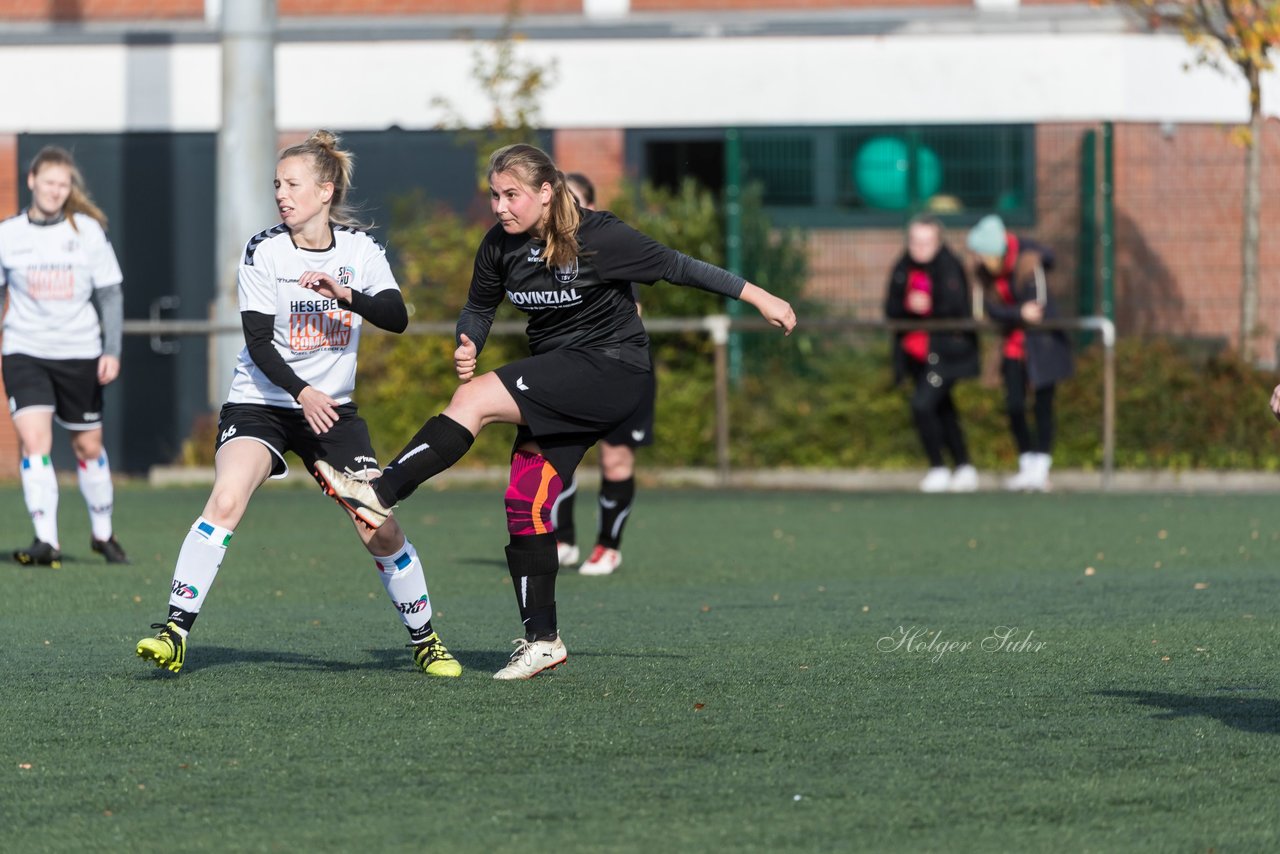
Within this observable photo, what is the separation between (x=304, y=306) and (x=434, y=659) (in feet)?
4.14

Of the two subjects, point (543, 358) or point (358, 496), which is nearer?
point (358, 496)

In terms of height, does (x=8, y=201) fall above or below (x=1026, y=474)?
above

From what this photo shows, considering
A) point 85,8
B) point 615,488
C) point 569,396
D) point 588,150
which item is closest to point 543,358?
point 569,396

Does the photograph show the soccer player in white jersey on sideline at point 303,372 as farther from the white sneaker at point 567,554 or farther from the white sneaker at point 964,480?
the white sneaker at point 964,480

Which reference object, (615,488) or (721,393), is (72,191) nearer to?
(615,488)

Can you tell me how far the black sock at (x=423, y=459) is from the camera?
20.8 ft

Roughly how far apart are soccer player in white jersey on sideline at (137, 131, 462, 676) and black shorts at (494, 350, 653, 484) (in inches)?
19.5

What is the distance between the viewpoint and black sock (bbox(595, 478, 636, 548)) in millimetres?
10258

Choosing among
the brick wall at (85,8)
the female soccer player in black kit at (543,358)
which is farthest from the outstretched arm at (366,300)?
the brick wall at (85,8)

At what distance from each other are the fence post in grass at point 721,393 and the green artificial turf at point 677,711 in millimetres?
5234

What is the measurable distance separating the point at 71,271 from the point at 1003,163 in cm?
1055

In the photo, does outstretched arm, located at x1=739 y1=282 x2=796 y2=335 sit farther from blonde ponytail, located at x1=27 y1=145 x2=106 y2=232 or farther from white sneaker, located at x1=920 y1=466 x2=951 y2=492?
white sneaker, located at x1=920 y1=466 x2=951 y2=492

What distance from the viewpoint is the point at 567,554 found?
34.6 ft

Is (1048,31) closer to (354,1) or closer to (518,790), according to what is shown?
(354,1)
